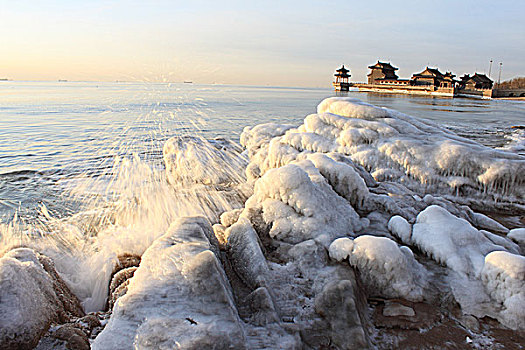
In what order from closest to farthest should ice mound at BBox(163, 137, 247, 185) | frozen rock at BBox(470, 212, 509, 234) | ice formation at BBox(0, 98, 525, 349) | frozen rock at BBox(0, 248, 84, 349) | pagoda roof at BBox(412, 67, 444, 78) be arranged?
frozen rock at BBox(0, 248, 84, 349), ice formation at BBox(0, 98, 525, 349), frozen rock at BBox(470, 212, 509, 234), ice mound at BBox(163, 137, 247, 185), pagoda roof at BBox(412, 67, 444, 78)

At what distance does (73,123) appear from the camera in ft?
69.9

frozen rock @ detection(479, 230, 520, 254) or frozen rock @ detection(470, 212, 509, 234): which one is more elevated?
frozen rock @ detection(479, 230, 520, 254)

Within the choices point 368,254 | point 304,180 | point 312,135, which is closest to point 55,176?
point 312,135

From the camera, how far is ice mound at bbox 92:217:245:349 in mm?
2396

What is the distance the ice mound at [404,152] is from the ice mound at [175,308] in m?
5.47

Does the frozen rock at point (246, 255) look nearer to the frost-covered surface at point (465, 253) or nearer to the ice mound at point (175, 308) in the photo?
the ice mound at point (175, 308)

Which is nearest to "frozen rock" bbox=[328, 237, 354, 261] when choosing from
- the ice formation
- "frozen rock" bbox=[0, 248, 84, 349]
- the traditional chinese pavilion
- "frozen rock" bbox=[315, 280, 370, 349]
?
the ice formation

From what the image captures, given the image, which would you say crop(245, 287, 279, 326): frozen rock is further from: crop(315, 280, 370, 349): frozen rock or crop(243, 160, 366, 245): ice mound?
crop(243, 160, 366, 245): ice mound

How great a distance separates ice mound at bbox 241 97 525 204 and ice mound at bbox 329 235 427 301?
442cm

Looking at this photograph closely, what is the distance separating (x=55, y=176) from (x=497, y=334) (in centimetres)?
1139

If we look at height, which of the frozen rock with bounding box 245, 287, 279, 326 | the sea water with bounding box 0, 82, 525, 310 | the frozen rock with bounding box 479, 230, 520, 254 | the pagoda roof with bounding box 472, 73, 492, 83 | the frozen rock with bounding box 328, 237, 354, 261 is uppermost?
the pagoda roof with bounding box 472, 73, 492, 83

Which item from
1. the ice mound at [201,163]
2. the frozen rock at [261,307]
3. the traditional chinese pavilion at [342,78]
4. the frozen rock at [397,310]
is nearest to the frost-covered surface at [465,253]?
the frozen rock at [397,310]

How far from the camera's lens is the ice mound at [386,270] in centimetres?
379

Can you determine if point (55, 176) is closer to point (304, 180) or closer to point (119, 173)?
point (119, 173)
